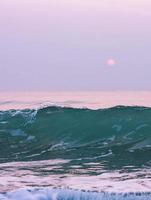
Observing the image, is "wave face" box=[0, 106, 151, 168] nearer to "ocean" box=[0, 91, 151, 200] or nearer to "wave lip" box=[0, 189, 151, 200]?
"ocean" box=[0, 91, 151, 200]

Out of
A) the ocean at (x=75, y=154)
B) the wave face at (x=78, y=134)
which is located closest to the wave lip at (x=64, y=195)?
the ocean at (x=75, y=154)

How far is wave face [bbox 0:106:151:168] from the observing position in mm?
16094

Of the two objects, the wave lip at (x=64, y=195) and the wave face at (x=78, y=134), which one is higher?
the wave face at (x=78, y=134)

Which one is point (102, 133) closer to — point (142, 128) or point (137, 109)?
point (142, 128)

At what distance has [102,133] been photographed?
68.8ft

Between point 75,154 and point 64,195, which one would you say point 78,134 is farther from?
point 64,195

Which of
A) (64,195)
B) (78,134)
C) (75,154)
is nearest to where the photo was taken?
(64,195)

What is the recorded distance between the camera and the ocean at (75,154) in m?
10.0

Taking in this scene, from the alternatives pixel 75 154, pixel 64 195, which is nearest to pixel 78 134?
pixel 75 154

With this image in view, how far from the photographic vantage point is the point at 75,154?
16.2m

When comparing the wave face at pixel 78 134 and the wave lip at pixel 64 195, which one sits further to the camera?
the wave face at pixel 78 134

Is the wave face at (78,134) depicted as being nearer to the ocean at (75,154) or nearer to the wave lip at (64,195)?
the ocean at (75,154)

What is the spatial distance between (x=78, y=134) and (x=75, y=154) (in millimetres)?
4900

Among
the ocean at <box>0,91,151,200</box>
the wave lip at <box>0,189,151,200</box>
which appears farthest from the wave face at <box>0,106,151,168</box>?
the wave lip at <box>0,189,151,200</box>
